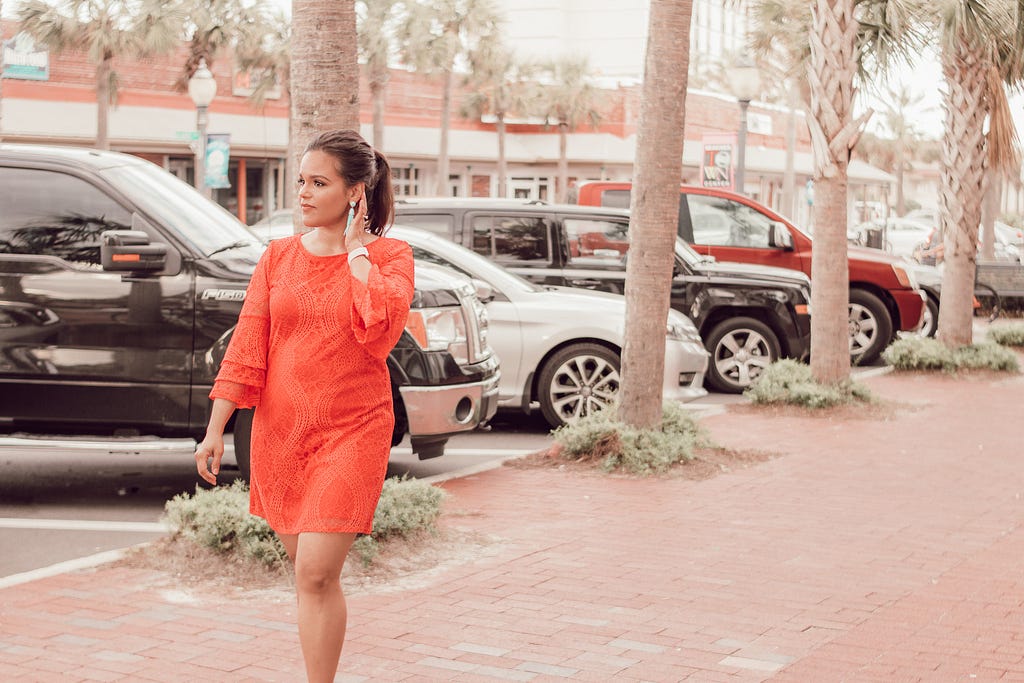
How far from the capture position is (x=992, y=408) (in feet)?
44.6

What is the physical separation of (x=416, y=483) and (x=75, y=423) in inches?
84.7

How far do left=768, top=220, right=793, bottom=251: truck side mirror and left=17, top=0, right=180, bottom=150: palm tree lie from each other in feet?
67.2

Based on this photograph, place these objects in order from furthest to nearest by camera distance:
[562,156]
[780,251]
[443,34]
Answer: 1. [562,156]
2. [443,34]
3. [780,251]

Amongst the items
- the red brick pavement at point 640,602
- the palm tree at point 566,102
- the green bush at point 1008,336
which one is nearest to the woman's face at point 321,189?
the red brick pavement at point 640,602

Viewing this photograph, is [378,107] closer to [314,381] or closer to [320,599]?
[314,381]

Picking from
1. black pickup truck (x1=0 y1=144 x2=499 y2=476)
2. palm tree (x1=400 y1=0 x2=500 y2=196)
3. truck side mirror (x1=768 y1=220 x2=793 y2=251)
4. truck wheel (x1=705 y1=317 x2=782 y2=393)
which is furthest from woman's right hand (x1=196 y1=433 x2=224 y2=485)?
→ palm tree (x1=400 y1=0 x2=500 y2=196)

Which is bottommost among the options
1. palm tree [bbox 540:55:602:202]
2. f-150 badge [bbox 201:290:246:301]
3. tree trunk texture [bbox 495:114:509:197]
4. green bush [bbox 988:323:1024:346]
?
green bush [bbox 988:323:1024:346]

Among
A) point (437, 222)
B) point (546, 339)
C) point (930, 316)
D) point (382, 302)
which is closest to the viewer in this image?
point (382, 302)

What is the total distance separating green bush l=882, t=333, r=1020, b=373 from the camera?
1636 centimetres

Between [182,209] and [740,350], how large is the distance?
7.39 metres

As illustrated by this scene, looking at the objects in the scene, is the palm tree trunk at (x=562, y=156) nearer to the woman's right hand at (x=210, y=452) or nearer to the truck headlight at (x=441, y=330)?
the truck headlight at (x=441, y=330)

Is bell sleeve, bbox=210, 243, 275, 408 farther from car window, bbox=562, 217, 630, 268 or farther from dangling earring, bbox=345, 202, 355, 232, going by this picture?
car window, bbox=562, 217, 630, 268

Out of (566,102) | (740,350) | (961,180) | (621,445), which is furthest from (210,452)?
(566,102)

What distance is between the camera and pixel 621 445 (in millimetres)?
9586
